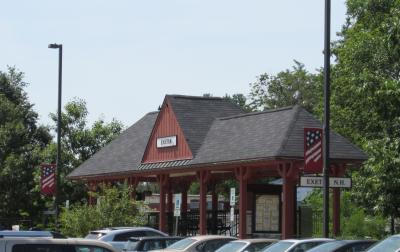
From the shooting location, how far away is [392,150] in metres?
28.1

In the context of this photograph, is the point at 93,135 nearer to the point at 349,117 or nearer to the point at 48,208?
the point at 48,208

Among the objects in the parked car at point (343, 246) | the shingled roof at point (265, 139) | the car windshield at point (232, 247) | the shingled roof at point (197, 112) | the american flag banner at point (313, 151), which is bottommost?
the car windshield at point (232, 247)

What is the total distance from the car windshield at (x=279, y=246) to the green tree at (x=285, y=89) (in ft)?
189

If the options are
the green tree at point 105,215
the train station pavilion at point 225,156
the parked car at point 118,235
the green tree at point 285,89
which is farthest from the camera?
the green tree at point 285,89

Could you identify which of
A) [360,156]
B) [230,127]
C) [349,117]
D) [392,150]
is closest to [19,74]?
[349,117]

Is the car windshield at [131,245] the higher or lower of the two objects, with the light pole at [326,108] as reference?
lower

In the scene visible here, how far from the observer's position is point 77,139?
59656 mm

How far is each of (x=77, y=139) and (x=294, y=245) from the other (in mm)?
39331

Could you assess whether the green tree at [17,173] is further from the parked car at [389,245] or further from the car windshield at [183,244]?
the parked car at [389,245]

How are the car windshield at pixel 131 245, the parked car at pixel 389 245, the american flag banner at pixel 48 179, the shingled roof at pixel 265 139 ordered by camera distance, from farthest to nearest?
the american flag banner at pixel 48 179
the shingled roof at pixel 265 139
the car windshield at pixel 131 245
the parked car at pixel 389 245

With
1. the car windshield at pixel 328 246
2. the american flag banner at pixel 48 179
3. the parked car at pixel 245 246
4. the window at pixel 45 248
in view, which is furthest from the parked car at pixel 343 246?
the american flag banner at pixel 48 179

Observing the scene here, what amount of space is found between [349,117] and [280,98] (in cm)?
2996

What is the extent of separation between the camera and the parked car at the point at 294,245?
70.5 feet

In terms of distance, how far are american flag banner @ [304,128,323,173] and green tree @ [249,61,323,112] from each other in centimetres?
5076
